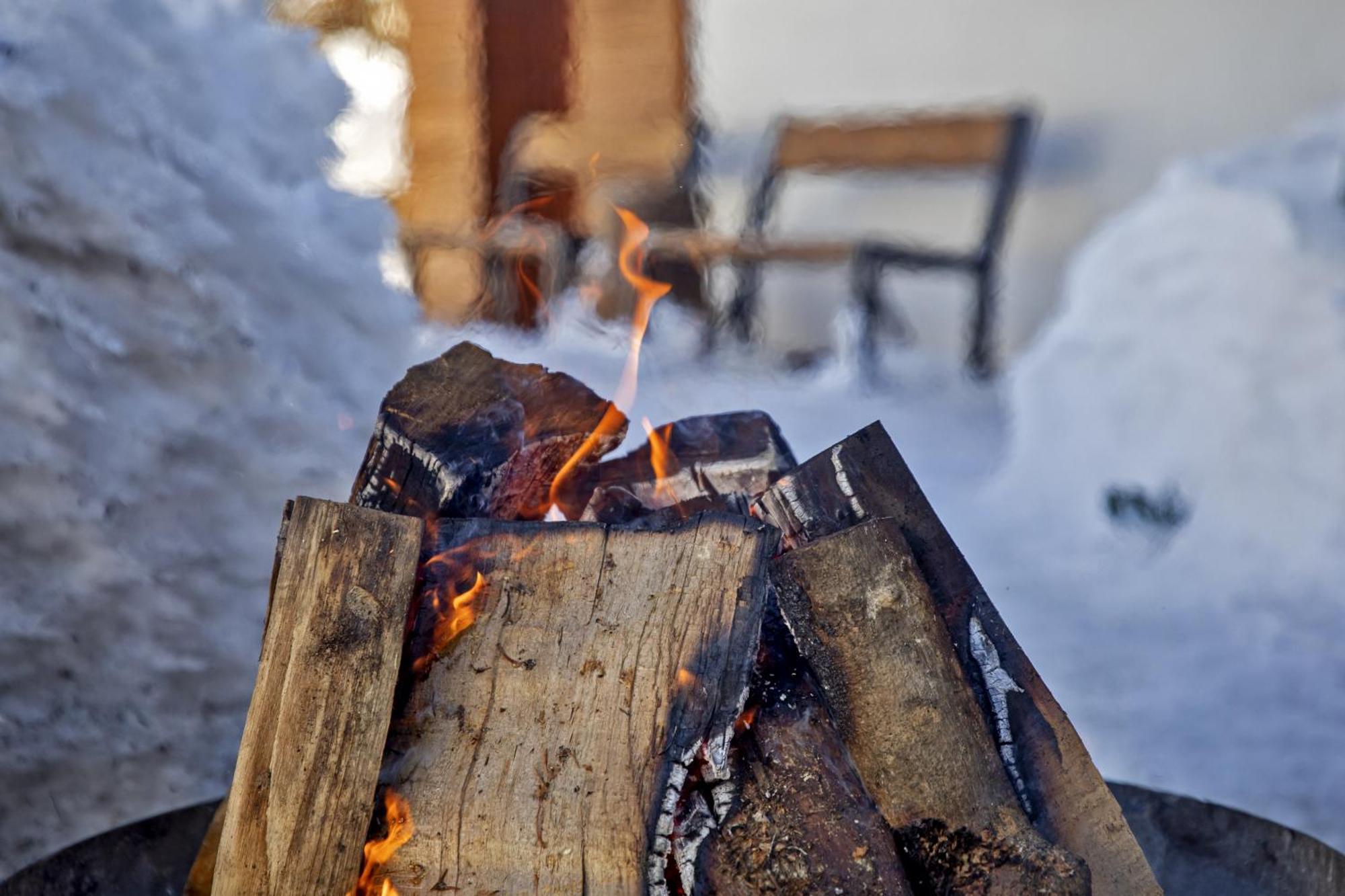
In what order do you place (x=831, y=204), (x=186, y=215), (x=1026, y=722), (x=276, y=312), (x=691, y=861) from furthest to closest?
(x=831, y=204) < (x=276, y=312) < (x=186, y=215) < (x=1026, y=722) < (x=691, y=861)

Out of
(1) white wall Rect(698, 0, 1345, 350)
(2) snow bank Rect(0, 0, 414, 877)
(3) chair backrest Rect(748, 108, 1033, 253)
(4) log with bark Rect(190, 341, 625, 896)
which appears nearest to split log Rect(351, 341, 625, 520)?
(4) log with bark Rect(190, 341, 625, 896)

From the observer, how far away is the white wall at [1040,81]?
441cm

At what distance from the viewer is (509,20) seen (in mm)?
6414

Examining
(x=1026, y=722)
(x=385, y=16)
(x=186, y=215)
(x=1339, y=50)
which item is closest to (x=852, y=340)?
(x=1339, y=50)

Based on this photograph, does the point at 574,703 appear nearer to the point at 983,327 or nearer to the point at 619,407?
the point at 619,407

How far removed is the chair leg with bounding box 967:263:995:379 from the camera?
4.73m

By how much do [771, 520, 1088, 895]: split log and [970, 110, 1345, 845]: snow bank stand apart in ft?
3.83

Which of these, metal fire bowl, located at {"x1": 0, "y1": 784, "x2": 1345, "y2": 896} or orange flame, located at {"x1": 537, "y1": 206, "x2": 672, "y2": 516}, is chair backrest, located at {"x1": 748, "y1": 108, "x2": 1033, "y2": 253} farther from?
metal fire bowl, located at {"x1": 0, "y1": 784, "x2": 1345, "y2": 896}

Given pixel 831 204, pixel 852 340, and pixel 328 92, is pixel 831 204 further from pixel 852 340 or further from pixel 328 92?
pixel 328 92

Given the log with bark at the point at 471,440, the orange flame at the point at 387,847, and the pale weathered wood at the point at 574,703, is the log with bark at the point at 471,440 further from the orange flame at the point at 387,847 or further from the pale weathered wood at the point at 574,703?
the orange flame at the point at 387,847

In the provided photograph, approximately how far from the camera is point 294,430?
2.19 m

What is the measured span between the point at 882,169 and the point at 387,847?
4611 mm

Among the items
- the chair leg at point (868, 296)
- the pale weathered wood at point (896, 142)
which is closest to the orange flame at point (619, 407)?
the chair leg at point (868, 296)

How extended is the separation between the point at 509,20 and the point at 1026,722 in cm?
592
